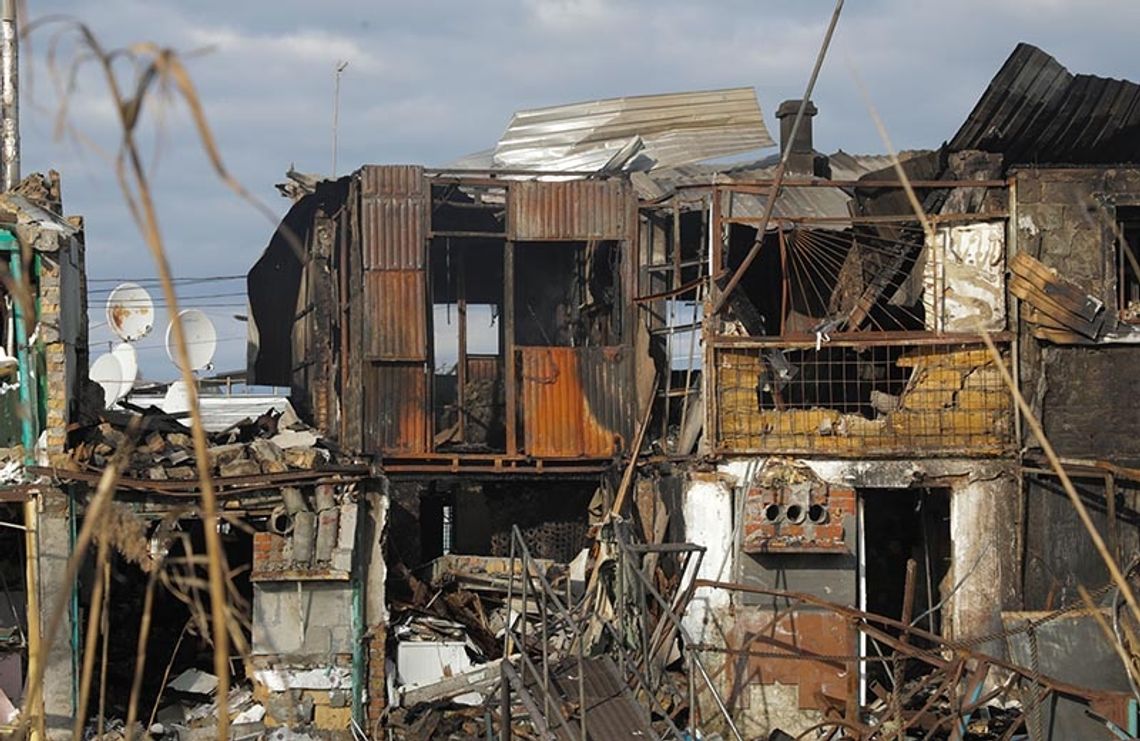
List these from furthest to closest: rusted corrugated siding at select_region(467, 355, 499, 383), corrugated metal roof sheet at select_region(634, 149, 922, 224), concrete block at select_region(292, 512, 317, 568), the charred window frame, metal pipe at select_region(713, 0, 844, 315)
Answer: rusted corrugated siding at select_region(467, 355, 499, 383), the charred window frame, corrugated metal roof sheet at select_region(634, 149, 922, 224), concrete block at select_region(292, 512, 317, 568), metal pipe at select_region(713, 0, 844, 315)

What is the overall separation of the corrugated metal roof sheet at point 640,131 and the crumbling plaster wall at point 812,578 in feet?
20.5

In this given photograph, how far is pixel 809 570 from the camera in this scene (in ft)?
53.0

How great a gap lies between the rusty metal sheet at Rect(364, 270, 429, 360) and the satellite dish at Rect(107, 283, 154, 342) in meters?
5.08

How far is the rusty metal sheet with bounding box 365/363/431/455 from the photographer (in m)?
18.7

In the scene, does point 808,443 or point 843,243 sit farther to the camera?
point 843,243

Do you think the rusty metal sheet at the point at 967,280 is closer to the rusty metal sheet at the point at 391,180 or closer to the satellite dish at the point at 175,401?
the rusty metal sheet at the point at 391,180

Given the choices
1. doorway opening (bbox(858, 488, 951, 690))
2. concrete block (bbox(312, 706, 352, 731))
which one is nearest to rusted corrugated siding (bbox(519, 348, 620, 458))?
doorway opening (bbox(858, 488, 951, 690))

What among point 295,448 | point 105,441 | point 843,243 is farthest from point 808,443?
point 105,441

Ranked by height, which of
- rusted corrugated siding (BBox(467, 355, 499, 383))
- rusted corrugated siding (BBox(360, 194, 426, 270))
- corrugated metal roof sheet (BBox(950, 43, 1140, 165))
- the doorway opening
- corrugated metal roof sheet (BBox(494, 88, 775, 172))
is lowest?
the doorway opening

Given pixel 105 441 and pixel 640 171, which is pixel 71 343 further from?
pixel 640 171

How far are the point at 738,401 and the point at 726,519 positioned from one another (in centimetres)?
131

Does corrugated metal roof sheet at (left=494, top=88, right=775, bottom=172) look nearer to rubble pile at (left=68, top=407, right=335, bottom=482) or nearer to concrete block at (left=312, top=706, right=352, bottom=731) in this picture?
rubble pile at (left=68, top=407, right=335, bottom=482)

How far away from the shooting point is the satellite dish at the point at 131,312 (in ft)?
71.4

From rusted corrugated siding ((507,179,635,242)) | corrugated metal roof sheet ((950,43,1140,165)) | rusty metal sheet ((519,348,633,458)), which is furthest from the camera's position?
rusty metal sheet ((519,348,633,458))
